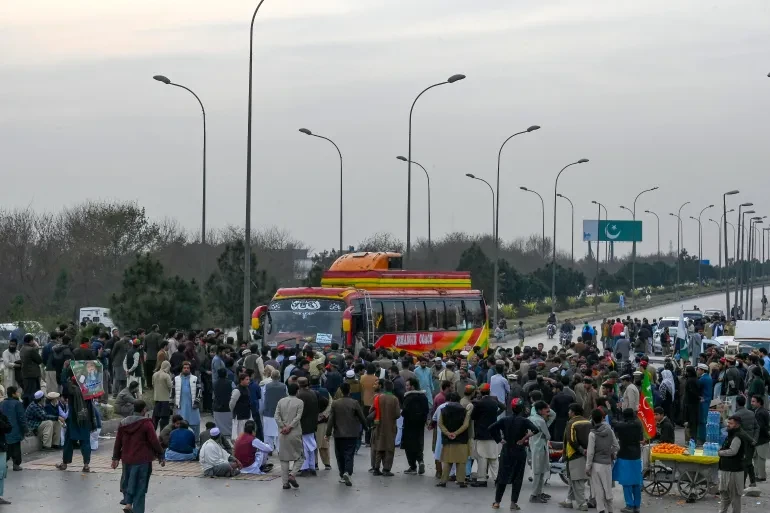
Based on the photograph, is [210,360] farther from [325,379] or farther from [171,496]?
[171,496]

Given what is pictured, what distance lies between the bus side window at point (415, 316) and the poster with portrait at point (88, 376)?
15.0 meters

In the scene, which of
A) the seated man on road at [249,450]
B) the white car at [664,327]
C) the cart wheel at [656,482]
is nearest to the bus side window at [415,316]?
the seated man on road at [249,450]

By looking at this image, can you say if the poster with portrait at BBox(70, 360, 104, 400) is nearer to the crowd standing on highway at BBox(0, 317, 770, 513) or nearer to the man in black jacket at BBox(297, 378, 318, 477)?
the crowd standing on highway at BBox(0, 317, 770, 513)

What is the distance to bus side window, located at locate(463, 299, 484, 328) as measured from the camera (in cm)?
3778

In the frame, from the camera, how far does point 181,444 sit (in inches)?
Result: 731

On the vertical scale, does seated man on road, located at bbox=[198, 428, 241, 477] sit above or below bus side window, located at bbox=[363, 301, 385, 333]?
below

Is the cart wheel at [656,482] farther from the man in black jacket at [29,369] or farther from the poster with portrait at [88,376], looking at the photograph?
the man in black jacket at [29,369]

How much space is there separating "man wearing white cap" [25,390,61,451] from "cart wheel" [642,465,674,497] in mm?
9224

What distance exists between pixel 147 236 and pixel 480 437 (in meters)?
43.6

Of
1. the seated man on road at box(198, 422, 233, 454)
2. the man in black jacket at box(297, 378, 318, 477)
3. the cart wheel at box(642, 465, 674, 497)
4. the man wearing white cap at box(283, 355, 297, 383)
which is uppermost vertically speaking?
the man wearing white cap at box(283, 355, 297, 383)

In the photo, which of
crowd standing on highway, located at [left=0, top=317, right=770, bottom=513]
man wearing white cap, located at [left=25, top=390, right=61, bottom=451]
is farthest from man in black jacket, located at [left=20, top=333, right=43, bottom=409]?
man wearing white cap, located at [left=25, top=390, right=61, bottom=451]

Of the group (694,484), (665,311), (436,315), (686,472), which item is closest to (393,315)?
(436,315)

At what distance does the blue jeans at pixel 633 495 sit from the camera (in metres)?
15.0

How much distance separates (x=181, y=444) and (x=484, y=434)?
4984 millimetres
